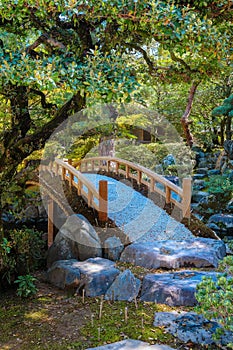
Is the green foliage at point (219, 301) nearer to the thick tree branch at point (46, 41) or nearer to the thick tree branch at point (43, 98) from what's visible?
the thick tree branch at point (46, 41)

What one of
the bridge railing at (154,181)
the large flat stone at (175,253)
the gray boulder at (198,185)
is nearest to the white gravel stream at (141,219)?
the bridge railing at (154,181)

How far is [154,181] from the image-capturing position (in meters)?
8.17

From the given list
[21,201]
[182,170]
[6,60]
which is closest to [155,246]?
[21,201]

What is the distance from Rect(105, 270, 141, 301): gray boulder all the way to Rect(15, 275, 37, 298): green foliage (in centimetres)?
104

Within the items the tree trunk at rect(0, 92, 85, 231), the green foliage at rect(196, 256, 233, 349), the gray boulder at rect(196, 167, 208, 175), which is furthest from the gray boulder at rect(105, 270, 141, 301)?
the gray boulder at rect(196, 167, 208, 175)

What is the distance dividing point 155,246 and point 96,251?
1.02 meters

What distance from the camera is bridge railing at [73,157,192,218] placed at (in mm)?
6930

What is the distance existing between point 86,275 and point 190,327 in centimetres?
175

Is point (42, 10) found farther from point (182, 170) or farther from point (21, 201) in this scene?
point (182, 170)

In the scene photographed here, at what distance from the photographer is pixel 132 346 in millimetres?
3113

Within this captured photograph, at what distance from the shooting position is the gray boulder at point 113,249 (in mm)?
5692

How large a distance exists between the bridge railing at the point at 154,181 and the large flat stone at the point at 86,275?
2.49m

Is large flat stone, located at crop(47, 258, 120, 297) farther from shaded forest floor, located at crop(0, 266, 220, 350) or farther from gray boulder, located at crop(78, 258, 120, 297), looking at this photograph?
shaded forest floor, located at crop(0, 266, 220, 350)

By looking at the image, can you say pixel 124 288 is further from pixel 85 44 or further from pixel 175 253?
pixel 85 44
